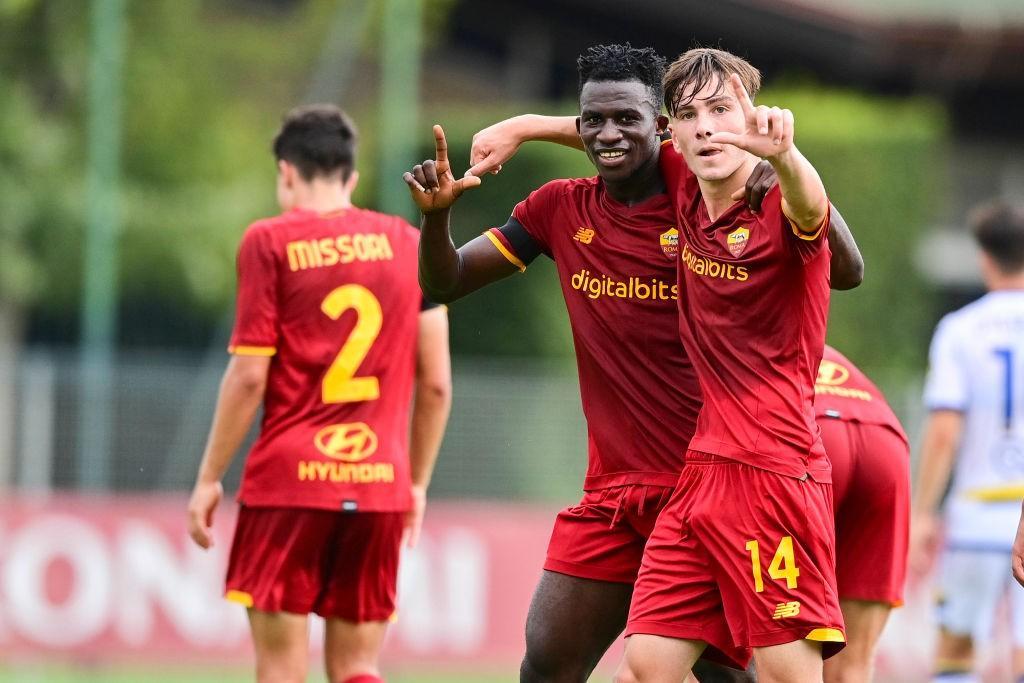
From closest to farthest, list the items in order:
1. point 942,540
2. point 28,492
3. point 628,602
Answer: point 628,602
point 942,540
point 28,492

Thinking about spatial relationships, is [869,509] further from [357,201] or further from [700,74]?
[357,201]

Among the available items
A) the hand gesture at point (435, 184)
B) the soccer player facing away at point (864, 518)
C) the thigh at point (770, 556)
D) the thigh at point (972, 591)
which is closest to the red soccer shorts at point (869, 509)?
the soccer player facing away at point (864, 518)

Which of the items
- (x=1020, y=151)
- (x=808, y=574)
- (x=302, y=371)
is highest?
(x=1020, y=151)

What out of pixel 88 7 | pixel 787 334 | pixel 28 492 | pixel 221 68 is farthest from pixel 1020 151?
pixel 787 334

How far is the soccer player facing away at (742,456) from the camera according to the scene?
16.2 feet

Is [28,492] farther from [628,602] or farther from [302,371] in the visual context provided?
[628,602]

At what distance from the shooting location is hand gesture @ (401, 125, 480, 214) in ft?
17.0

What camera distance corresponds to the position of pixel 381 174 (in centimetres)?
1384

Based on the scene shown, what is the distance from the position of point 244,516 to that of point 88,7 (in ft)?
30.4

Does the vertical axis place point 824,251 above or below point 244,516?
above

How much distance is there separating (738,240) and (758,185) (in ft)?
0.57

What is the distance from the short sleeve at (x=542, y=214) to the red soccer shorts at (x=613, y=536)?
32.7 inches

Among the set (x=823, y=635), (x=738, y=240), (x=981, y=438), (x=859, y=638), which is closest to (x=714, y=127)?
(x=738, y=240)

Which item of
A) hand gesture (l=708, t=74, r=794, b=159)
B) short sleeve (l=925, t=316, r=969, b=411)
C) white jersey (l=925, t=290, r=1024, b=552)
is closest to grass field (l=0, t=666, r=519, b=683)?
white jersey (l=925, t=290, r=1024, b=552)
